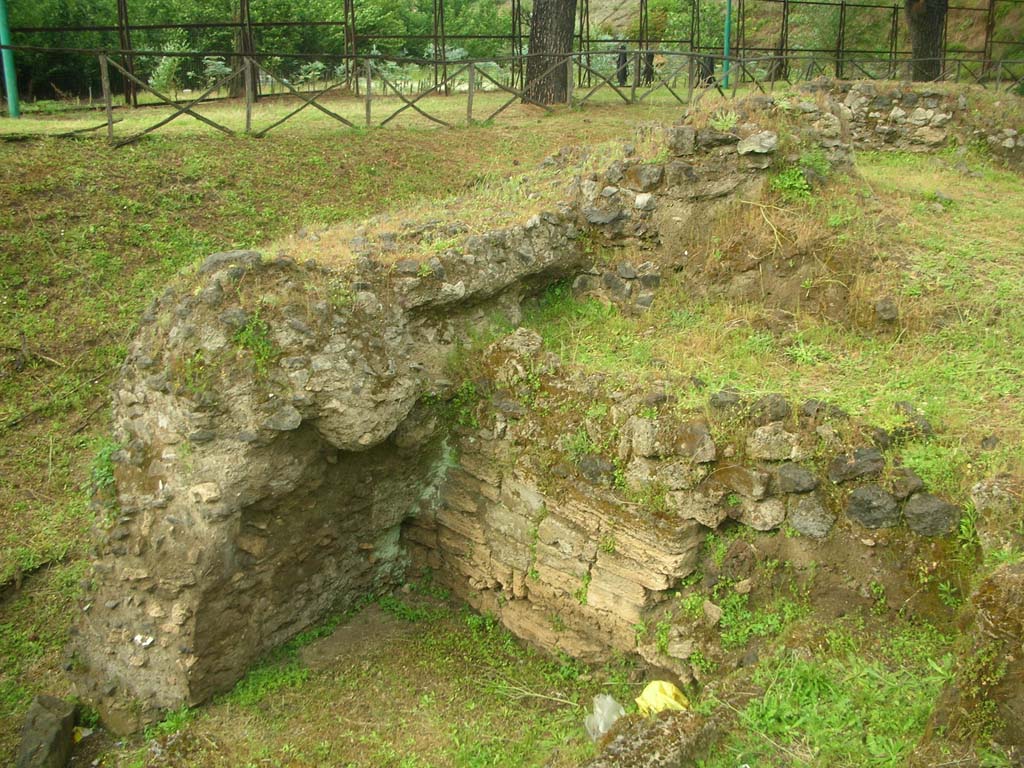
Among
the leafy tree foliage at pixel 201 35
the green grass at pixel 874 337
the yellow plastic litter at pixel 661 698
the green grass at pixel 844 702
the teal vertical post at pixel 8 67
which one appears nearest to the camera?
the green grass at pixel 844 702

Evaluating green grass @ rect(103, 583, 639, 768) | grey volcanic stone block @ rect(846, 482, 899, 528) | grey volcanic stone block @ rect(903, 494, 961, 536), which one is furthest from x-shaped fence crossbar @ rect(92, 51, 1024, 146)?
green grass @ rect(103, 583, 639, 768)

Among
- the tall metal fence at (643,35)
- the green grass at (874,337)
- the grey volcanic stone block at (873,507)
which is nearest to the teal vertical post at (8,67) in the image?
the tall metal fence at (643,35)

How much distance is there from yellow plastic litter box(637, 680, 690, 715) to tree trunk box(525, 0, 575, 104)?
1199 centimetres

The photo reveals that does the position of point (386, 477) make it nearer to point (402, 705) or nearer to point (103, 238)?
point (402, 705)

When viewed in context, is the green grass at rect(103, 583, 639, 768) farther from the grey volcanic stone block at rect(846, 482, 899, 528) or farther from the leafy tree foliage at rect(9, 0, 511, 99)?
the leafy tree foliage at rect(9, 0, 511, 99)

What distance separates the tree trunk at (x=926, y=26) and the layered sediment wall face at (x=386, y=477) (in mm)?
14283

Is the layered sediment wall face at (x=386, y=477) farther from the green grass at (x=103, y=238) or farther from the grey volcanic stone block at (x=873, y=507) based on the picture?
the green grass at (x=103, y=238)

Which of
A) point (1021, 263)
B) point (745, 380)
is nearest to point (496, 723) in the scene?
point (745, 380)

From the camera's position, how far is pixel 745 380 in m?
6.33

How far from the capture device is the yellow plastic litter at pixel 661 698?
18.0ft

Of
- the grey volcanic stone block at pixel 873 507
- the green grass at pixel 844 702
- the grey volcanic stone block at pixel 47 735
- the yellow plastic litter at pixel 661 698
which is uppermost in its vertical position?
the grey volcanic stone block at pixel 873 507

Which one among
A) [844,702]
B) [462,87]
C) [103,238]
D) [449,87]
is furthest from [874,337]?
[462,87]

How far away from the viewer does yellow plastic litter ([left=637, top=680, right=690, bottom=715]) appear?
5484 millimetres

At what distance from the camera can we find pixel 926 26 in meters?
17.8
